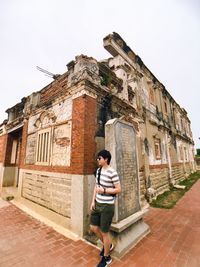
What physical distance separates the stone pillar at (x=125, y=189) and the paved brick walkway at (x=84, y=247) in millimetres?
239

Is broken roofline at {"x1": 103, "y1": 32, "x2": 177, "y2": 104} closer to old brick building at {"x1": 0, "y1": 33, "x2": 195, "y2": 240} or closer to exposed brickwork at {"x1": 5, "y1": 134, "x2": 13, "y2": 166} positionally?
old brick building at {"x1": 0, "y1": 33, "x2": 195, "y2": 240}

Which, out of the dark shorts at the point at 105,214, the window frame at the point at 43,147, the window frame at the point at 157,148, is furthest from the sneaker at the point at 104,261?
the window frame at the point at 157,148

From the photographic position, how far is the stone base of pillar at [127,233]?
3267mm

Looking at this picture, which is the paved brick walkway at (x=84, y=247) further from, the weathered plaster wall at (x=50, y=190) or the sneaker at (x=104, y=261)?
the weathered plaster wall at (x=50, y=190)

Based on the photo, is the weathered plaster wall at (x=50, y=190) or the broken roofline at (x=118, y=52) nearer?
the weathered plaster wall at (x=50, y=190)

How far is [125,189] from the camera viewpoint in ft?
13.3

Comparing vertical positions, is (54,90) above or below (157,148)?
above

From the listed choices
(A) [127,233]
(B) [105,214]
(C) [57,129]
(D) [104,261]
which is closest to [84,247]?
(D) [104,261]

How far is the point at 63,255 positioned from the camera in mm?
3199

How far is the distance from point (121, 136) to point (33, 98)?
5.37 meters

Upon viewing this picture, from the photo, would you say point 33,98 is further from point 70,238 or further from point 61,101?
point 70,238

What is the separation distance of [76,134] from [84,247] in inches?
114

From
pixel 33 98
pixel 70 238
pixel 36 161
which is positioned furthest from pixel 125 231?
pixel 33 98

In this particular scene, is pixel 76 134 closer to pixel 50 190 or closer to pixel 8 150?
pixel 50 190
